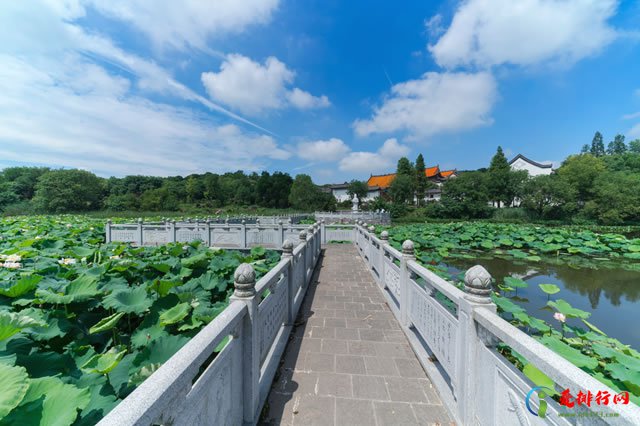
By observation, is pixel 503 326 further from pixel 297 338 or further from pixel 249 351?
pixel 297 338

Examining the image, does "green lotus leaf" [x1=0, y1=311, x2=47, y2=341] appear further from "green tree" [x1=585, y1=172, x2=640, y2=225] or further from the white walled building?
the white walled building

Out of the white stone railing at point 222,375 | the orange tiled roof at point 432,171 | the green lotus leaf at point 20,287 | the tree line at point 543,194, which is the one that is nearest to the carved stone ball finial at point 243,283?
the white stone railing at point 222,375

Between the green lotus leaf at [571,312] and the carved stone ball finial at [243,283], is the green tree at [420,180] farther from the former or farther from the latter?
the carved stone ball finial at [243,283]

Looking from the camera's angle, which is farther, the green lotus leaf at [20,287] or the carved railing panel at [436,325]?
the green lotus leaf at [20,287]

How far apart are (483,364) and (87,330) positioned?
10.6 ft

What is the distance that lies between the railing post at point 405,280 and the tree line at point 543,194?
100.0 feet

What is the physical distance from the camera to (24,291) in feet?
8.25

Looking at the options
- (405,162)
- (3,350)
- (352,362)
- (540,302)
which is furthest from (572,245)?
(405,162)

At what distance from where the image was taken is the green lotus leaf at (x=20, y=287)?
240 cm

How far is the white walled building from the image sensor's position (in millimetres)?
41344

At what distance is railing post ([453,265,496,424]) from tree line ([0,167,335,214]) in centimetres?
3482

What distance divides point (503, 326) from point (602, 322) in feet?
20.7

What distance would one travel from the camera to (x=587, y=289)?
7.75 meters

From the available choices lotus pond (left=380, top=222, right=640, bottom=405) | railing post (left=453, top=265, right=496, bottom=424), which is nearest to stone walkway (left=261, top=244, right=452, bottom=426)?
railing post (left=453, top=265, right=496, bottom=424)
